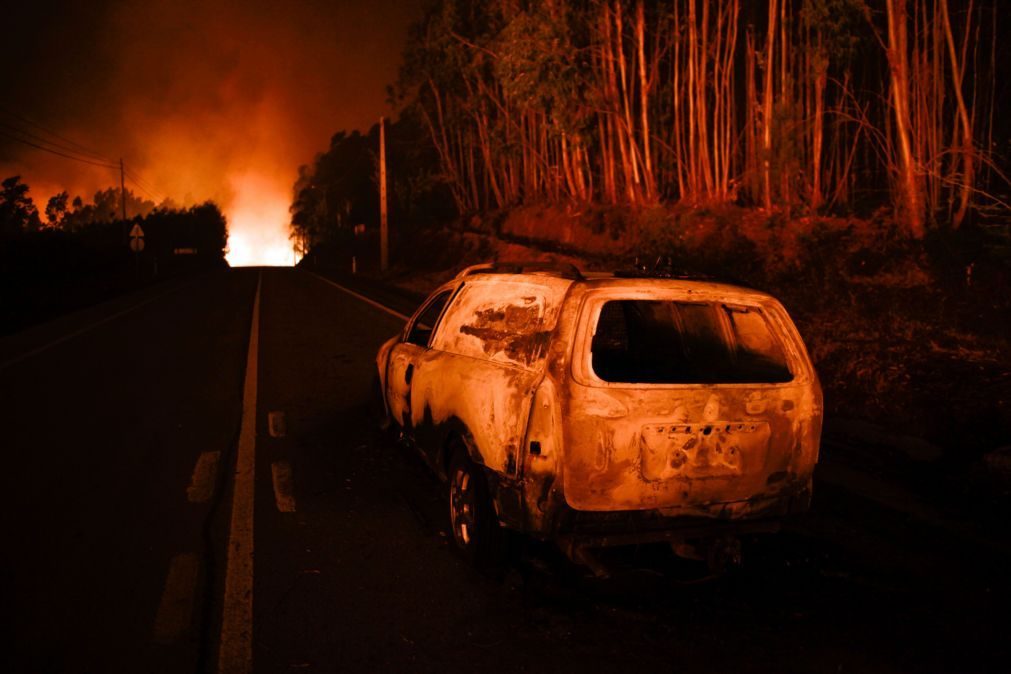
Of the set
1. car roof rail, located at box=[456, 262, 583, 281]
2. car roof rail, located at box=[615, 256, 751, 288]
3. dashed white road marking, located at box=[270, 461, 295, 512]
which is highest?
car roof rail, located at box=[456, 262, 583, 281]

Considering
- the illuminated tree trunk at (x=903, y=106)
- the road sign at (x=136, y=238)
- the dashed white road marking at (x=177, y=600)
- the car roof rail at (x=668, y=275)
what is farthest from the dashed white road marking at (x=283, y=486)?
the road sign at (x=136, y=238)

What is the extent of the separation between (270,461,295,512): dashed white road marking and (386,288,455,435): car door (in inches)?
37.1

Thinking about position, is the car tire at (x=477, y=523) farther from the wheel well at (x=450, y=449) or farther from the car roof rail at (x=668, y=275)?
the car roof rail at (x=668, y=275)

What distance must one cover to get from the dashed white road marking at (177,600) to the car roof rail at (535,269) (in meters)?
2.51

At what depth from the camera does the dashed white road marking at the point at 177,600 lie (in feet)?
11.3

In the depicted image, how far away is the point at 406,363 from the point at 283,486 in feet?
4.31

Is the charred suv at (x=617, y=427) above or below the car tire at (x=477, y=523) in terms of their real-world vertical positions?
above

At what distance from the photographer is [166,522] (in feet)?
15.8

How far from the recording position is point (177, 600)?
3762 mm

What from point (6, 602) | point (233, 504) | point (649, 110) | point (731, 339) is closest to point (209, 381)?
point (233, 504)

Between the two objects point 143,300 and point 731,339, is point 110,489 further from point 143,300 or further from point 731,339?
point 143,300

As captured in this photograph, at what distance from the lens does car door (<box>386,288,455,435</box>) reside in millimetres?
5438

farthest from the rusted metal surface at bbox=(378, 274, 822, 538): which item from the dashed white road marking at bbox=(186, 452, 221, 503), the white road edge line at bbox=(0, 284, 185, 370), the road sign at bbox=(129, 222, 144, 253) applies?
the road sign at bbox=(129, 222, 144, 253)

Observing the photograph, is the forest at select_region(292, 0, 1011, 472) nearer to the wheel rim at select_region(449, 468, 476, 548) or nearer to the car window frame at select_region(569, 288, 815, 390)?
the car window frame at select_region(569, 288, 815, 390)
